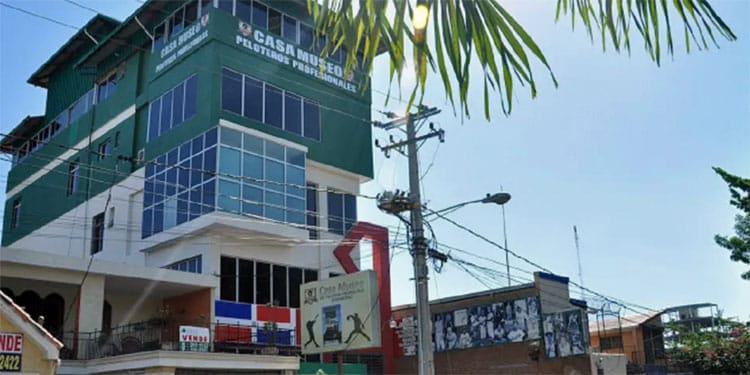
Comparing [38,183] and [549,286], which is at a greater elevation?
[38,183]

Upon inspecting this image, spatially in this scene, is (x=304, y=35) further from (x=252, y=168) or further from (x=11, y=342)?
(x=11, y=342)

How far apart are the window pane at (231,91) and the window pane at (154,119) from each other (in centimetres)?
427

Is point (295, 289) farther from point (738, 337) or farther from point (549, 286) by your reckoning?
point (738, 337)

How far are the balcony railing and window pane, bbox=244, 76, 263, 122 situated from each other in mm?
8429

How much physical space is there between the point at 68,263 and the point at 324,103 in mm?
14234

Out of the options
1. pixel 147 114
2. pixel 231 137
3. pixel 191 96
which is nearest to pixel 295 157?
pixel 231 137

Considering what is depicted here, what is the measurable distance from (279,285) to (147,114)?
386 inches

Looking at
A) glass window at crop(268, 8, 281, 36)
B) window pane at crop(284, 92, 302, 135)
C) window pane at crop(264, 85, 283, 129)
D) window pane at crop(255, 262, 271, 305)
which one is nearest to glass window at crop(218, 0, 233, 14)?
glass window at crop(268, 8, 281, 36)

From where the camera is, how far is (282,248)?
31922mm

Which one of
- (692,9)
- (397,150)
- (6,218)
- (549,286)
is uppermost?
(6,218)

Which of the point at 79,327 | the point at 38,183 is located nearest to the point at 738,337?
the point at 79,327

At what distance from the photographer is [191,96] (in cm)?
3116

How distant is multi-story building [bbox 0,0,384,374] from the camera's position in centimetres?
2486

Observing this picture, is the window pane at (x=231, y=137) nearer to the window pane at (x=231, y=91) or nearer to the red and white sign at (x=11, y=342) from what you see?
the window pane at (x=231, y=91)
